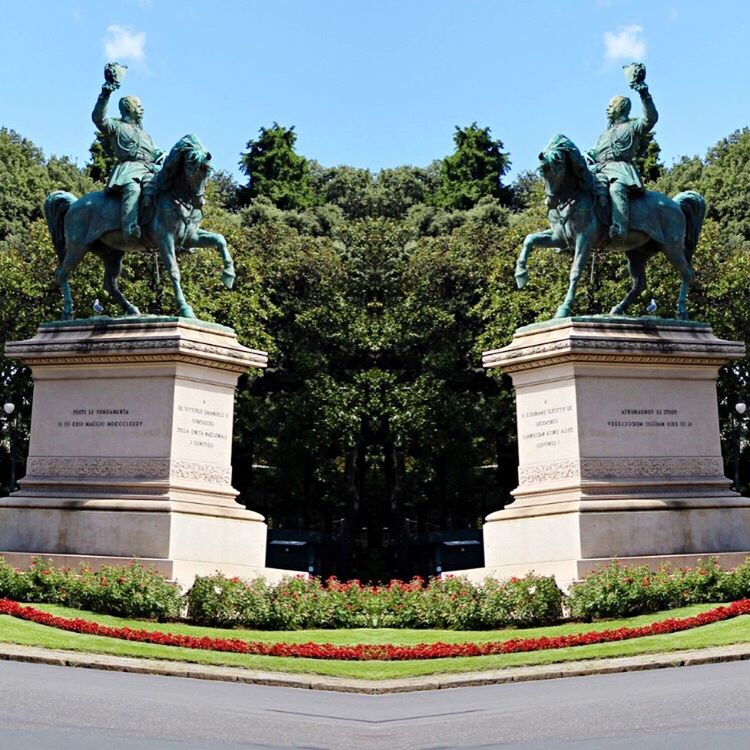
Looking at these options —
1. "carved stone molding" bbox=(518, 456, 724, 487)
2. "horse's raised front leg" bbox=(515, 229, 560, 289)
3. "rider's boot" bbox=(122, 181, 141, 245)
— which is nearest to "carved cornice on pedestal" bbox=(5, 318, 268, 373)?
"rider's boot" bbox=(122, 181, 141, 245)

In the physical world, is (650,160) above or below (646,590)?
above

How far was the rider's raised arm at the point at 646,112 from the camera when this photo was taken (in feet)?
77.7

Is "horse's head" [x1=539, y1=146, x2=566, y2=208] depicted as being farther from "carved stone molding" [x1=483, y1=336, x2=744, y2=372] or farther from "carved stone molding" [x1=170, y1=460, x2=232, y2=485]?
"carved stone molding" [x1=170, y1=460, x2=232, y2=485]

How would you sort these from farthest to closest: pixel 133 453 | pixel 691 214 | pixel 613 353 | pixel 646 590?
pixel 691 214, pixel 133 453, pixel 613 353, pixel 646 590

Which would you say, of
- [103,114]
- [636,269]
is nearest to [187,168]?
[103,114]

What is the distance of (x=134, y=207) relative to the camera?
76.3 ft

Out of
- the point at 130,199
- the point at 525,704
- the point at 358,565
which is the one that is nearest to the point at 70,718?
the point at 525,704

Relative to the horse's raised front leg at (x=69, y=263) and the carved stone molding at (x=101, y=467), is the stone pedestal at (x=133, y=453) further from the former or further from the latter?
the horse's raised front leg at (x=69, y=263)

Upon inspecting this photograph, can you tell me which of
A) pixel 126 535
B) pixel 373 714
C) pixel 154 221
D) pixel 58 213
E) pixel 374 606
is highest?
pixel 58 213

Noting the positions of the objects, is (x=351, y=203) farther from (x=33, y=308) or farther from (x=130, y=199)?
(x=130, y=199)

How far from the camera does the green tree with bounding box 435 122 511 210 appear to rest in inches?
2451

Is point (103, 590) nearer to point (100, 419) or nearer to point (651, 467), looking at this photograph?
point (100, 419)

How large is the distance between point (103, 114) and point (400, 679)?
48.7 ft

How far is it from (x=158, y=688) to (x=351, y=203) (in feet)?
146
